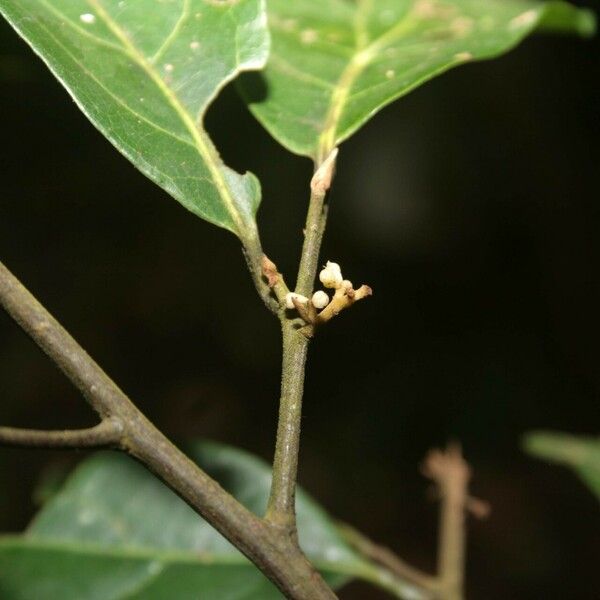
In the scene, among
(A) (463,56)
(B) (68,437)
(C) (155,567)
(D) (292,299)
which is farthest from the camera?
(C) (155,567)

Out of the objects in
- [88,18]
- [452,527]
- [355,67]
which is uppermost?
[88,18]

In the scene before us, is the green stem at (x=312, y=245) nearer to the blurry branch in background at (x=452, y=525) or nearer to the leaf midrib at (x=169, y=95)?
the leaf midrib at (x=169, y=95)

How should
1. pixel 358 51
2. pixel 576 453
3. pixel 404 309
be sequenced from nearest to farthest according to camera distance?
pixel 358 51, pixel 576 453, pixel 404 309

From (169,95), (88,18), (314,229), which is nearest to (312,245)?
(314,229)

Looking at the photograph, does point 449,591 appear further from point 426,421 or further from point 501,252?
point 501,252

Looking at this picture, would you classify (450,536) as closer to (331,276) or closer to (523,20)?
(331,276)

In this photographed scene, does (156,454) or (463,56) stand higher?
(463,56)

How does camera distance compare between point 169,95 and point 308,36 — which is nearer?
point 169,95
